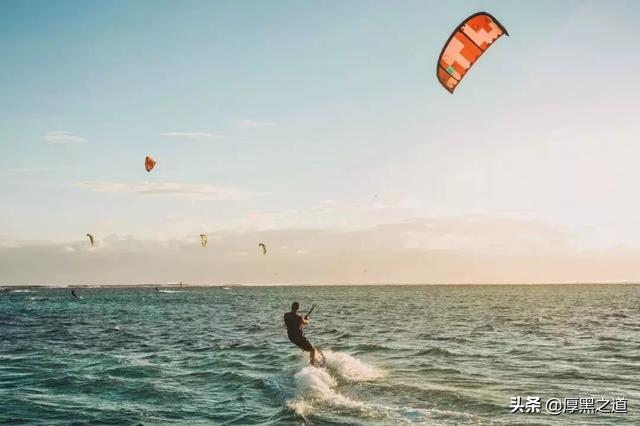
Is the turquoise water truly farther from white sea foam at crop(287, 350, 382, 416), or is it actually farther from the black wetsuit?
the black wetsuit

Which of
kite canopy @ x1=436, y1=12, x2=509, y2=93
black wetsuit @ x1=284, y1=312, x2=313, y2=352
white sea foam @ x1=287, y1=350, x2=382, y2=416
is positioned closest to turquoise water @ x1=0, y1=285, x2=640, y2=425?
white sea foam @ x1=287, y1=350, x2=382, y2=416

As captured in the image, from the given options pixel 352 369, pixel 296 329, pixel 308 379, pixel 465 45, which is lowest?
pixel 352 369

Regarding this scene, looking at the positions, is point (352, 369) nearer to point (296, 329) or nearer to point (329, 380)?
point (329, 380)

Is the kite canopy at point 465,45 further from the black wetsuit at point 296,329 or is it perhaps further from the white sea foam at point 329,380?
the black wetsuit at point 296,329

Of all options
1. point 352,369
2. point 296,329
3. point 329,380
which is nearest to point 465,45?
point 296,329

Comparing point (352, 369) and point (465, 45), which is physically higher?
point (465, 45)

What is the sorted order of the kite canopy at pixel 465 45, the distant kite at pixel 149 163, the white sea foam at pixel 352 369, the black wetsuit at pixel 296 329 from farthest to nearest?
1. the distant kite at pixel 149 163
2. the black wetsuit at pixel 296 329
3. the white sea foam at pixel 352 369
4. the kite canopy at pixel 465 45

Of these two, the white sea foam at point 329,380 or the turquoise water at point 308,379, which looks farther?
the white sea foam at point 329,380

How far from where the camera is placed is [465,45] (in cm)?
1075

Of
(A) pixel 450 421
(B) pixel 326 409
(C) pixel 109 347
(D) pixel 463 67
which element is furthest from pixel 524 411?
(C) pixel 109 347

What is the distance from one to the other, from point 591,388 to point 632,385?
1.24m

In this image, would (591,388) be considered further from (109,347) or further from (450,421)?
(109,347)

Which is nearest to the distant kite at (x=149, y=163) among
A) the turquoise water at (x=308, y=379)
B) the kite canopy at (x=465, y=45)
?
the turquoise water at (x=308, y=379)

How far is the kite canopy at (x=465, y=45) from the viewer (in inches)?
397
